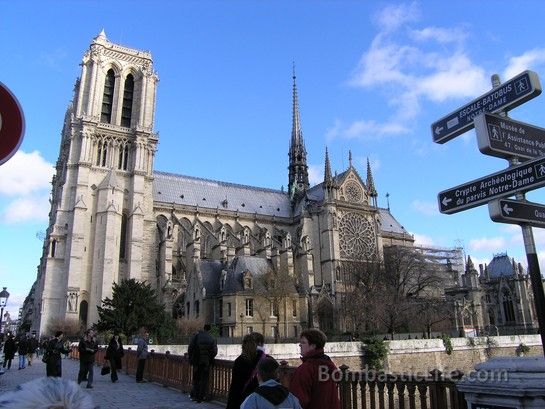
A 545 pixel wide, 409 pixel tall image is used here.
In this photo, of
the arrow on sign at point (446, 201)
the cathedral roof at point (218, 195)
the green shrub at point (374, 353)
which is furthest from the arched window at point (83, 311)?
the arrow on sign at point (446, 201)

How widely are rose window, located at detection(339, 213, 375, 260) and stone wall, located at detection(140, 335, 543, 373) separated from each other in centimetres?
2291

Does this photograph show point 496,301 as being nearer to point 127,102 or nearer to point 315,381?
point 127,102

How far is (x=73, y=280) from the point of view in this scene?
158ft

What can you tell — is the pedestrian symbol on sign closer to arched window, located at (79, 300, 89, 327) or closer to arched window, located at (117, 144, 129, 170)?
arched window, located at (79, 300, 89, 327)

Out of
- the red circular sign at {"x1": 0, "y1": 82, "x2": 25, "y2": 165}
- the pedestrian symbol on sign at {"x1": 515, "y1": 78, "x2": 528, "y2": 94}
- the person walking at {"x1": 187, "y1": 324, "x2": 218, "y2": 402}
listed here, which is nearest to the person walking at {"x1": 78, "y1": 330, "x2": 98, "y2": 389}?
the person walking at {"x1": 187, "y1": 324, "x2": 218, "y2": 402}

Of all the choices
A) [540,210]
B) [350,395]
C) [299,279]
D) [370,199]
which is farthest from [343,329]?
[540,210]

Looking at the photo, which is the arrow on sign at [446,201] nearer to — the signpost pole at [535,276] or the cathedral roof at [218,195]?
the signpost pole at [535,276]

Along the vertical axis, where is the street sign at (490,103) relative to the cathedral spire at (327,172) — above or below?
below

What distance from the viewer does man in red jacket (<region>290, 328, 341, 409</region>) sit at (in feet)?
15.1

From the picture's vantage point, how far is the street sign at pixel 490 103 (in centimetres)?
493

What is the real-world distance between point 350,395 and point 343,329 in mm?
44072

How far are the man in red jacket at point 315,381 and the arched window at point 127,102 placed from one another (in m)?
58.4

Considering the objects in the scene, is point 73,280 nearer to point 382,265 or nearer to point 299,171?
point 382,265

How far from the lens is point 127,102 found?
60.4 meters
